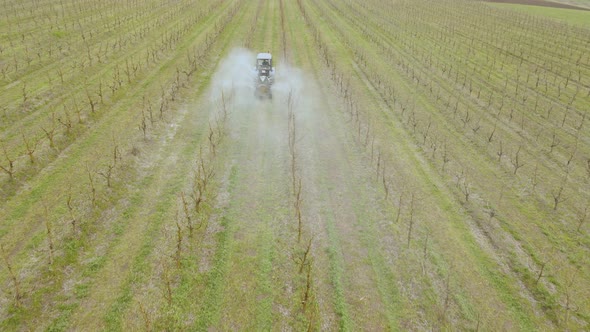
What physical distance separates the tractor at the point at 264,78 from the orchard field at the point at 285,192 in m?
0.78

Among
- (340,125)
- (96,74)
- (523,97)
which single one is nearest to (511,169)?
(340,125)

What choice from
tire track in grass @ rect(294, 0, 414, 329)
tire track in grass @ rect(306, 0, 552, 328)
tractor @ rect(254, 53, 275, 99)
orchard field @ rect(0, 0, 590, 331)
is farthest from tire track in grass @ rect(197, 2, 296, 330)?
tire track in grass @ rect(306, 0, 552, 328)

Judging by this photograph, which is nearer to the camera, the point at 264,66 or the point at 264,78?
the point at 264,78

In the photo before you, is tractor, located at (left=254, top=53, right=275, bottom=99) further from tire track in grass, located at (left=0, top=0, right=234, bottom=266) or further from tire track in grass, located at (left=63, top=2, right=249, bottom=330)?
tire track in grass, located at (left=0, top=0, right=234, bottom=266)

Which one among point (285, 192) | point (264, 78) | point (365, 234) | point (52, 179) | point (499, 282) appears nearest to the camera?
point (499, 282)

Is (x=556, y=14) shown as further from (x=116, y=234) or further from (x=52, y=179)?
(x=52, y=179)

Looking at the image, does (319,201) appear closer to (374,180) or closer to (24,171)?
(374,180)

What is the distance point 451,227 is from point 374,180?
382 cm

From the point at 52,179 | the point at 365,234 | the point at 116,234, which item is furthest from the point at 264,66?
the point at 116,234

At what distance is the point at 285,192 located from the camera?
1496cm

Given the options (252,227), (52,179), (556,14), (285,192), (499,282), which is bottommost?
(499,282)

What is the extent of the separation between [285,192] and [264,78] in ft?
36.0

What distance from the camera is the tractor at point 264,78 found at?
23453mm

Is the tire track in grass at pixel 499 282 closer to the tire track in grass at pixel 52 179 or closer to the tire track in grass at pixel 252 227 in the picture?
the tire track in grass at pixel 252 227
